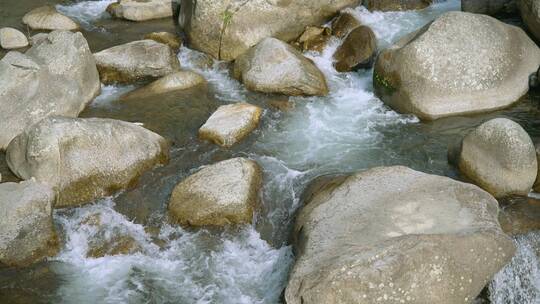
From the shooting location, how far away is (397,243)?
617 centimetres

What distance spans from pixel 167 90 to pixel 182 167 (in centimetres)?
264

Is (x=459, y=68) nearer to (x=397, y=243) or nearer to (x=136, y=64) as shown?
(x=397, y=243)

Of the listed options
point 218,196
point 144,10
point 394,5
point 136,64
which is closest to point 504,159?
point 218,196

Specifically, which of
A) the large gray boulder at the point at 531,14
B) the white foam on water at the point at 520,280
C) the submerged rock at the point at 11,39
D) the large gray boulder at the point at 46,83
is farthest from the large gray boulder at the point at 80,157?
the large gray boulder at the point at 531,14

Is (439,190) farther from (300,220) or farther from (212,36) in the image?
Answer: (212,36)

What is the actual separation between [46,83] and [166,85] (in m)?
2.22

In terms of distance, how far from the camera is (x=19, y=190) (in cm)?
795

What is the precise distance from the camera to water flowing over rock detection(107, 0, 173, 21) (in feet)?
48.6

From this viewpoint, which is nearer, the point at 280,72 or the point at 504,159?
the point at 504,159

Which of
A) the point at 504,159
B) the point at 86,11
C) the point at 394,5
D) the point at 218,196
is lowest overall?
the point at 86,11

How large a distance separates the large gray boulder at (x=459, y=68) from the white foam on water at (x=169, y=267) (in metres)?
4.29

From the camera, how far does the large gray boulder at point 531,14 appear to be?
10789mm

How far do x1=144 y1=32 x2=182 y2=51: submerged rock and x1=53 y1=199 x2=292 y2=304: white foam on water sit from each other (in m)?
6.00

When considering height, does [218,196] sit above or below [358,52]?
below
